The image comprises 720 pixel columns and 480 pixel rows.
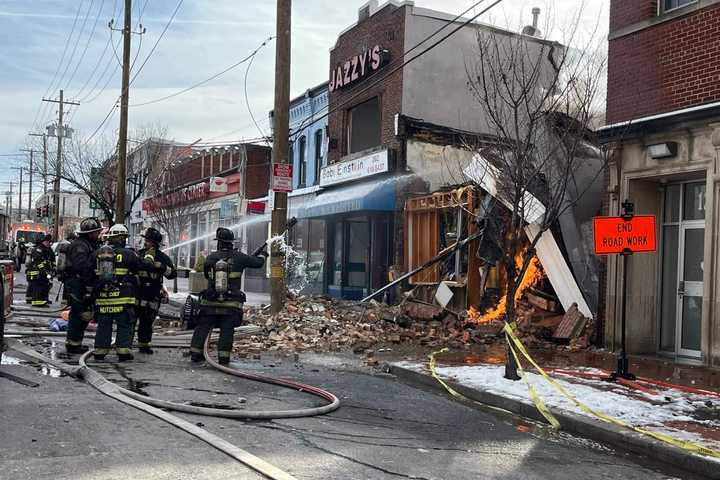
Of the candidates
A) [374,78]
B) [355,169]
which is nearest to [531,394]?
[355,169]

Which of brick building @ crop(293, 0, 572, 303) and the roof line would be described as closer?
the roof line

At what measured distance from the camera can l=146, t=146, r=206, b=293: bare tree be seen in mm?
31500

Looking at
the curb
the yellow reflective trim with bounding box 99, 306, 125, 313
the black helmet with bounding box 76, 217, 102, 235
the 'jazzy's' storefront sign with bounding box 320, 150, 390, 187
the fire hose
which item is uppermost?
the 'jazzy's' storefront sign with bounding box 320, 150, 390, 187

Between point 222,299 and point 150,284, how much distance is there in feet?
4.68

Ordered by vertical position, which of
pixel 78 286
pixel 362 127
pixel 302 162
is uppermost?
pixel 362 127

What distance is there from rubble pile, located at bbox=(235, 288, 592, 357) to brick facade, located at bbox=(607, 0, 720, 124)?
3.66 meters

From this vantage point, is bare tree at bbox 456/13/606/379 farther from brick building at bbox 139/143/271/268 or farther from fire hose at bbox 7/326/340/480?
brick building at bbox 139/143/271/268

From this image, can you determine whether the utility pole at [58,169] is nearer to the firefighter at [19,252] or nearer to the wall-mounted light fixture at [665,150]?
the firefighter at [19,252]

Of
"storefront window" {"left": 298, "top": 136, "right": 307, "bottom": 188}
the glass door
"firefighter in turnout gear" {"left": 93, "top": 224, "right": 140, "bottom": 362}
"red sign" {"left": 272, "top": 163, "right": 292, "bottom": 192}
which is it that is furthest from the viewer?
"storefront window" {"left": 298, "top": 136, "right": 307, "bottom": 188}

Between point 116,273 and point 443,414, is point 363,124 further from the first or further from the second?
point 443,414

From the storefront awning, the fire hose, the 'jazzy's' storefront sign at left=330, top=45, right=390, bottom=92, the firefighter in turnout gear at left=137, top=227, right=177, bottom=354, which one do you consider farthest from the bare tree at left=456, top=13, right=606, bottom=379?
the 'jazzy's' storefront sign at left=330, top=45, right=390, bottom=92

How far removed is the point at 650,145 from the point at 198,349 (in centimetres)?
716

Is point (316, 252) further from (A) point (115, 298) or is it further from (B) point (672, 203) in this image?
(A) point (115, 298)

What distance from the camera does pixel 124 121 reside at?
2417cm
